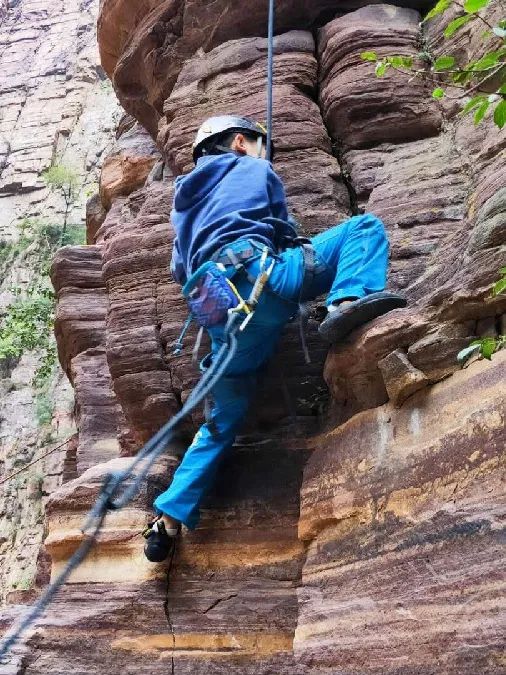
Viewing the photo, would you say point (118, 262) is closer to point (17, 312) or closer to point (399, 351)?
point (399, 351)

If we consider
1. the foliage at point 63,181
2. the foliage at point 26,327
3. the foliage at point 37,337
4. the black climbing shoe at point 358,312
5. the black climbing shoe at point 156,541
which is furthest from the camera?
the foliage at point 63,181

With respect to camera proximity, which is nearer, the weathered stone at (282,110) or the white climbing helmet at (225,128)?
the white climbing helmet at (225,128)

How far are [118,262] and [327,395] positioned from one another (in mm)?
2453

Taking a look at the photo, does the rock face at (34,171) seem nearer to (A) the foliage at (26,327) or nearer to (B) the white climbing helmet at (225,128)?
(A) the foliage at (26,327)

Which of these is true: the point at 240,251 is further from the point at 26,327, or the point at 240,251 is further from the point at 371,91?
the point at 26,327

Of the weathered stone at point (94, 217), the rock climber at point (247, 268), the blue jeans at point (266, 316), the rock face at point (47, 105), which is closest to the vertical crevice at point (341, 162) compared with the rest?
the rock climber at point (247, 268)

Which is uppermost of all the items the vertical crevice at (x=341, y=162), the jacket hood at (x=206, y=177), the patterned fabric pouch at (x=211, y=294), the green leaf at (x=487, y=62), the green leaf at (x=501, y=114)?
the vertical crevice at (x=341, y=162)

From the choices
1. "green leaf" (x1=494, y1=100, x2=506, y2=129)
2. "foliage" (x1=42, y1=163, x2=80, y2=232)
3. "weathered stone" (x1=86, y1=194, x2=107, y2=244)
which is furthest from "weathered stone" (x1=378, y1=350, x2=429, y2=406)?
"foliage" (x1=42, y1=163, x2=80, y2=232)

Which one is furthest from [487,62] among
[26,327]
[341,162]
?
[26,327]

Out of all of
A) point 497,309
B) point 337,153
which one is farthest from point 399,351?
point 337,153

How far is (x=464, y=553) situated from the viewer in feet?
11.5

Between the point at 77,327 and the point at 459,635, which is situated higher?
the point at 77,327

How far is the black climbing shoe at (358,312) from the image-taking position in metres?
4.46

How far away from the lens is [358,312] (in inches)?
177
